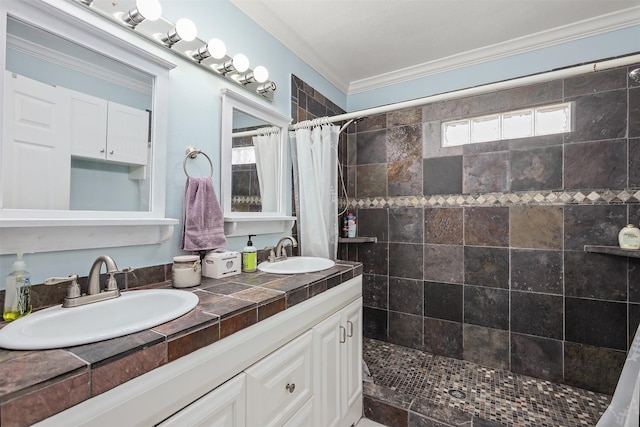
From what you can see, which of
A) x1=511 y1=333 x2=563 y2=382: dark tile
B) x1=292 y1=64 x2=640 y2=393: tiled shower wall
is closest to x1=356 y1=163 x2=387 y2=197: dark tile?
x1=292 y1=64 x2=640 y2=393: tiled shower wall

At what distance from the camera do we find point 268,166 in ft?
6.33

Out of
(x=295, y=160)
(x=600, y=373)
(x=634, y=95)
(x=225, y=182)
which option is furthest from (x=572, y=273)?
(x=225, y=182)

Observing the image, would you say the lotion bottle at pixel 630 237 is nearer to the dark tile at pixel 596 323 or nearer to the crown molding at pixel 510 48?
the dark tile at pixel 596 323

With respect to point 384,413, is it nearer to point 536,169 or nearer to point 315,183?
point 315,183

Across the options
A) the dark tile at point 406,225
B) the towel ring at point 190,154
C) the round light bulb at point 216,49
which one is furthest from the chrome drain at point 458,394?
the round light bulb at point 216,49

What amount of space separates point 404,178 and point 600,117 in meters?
1.31

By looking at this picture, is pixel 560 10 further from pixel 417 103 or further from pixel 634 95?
pixel 417 103

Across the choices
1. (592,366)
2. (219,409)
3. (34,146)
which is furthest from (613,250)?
(34,146)

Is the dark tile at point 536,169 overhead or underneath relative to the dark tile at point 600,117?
underneath

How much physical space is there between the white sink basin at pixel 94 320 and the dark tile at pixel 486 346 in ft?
7.08

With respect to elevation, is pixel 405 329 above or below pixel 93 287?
below

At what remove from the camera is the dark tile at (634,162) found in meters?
1.82

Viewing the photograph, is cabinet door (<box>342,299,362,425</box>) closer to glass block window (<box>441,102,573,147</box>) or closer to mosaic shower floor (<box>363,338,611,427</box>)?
mosaic shower floor (<box>363,338,611,427</box>)

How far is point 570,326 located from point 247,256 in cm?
219
